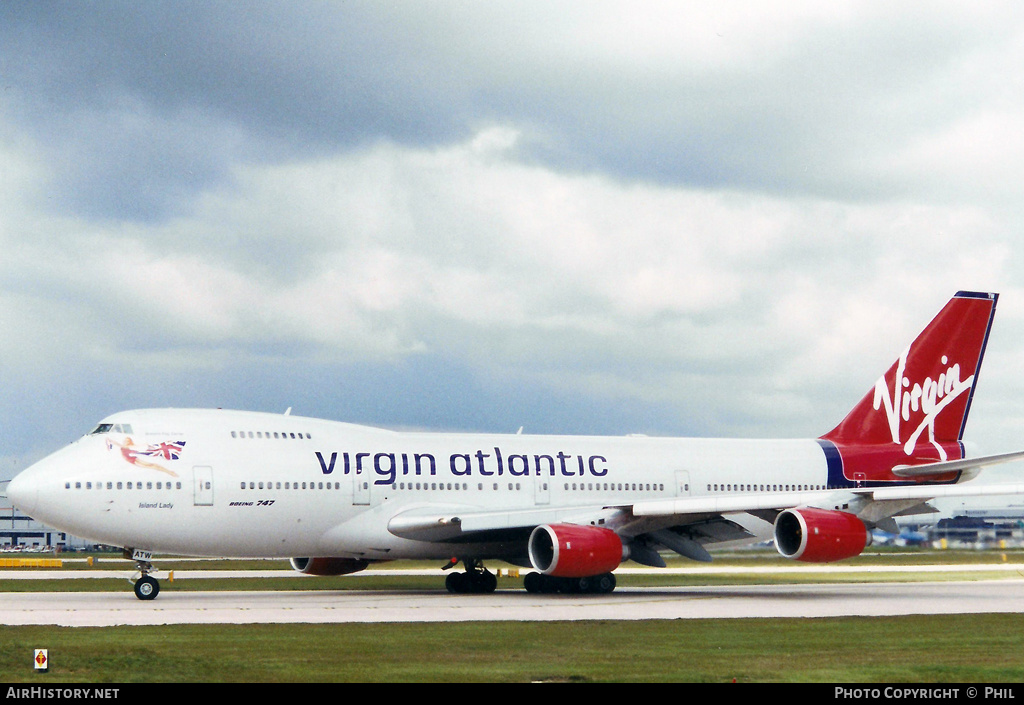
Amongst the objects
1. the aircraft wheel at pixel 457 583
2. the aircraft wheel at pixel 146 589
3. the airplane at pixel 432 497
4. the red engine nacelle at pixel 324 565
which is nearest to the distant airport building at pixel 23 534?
the red engine nacelle at pixel 324 565

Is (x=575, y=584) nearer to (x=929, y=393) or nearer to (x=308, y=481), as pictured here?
(x=308, y=481)

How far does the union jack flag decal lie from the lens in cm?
3177

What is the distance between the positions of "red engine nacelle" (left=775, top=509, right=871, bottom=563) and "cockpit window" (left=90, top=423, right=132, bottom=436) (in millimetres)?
17027

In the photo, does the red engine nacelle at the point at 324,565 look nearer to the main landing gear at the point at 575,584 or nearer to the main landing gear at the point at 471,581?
the main landing gear at the point at 471,581

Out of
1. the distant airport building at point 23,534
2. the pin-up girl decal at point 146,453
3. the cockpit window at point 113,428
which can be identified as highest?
the distant airport building at point 23,534

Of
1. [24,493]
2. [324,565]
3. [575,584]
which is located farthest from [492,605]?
[24,493]

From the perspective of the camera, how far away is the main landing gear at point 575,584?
113 feet

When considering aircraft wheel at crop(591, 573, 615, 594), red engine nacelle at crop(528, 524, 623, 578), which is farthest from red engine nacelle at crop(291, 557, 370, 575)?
aircraft wheel at crop(591, 573, 615, 594)

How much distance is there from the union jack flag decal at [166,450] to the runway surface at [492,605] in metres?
3.59

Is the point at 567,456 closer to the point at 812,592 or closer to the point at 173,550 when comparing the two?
the point at 812,592

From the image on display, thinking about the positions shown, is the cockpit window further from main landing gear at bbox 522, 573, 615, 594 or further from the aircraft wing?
main landing gear at bbox 522, 573, 615, 594
